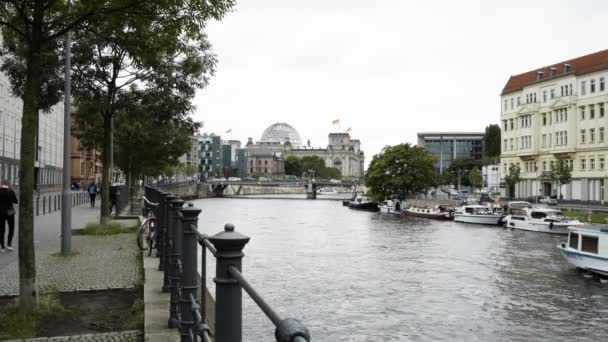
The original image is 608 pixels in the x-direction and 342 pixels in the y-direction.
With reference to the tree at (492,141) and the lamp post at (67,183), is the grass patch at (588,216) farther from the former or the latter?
the tree at (492,141)

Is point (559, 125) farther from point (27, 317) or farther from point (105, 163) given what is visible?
point (27, 317)

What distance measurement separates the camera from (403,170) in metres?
103

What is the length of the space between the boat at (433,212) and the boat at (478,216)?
14.0 feet

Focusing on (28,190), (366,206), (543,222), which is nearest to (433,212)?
(366,206)

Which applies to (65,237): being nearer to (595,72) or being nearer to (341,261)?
(341,261)

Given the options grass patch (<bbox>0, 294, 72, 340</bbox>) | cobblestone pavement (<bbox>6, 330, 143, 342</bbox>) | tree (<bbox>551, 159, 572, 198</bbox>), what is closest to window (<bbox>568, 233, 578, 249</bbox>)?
grass patch (<bbox>0, 294, 72, 340</bbox>)

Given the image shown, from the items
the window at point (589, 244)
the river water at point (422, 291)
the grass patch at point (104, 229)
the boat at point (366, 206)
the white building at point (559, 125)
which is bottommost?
the river water at point (422, 291)

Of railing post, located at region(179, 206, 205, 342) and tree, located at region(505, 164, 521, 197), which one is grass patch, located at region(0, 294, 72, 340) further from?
tree, located at region(505, 164, 521, 197)

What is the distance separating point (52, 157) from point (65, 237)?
287ft

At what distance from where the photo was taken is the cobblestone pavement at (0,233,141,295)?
13.4 metres

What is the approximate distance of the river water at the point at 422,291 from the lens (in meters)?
20.1

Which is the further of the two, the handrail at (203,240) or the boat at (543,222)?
the boat at (543,222)

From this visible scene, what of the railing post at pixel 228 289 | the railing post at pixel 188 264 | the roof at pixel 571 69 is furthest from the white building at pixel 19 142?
the roof at pixel 571 69

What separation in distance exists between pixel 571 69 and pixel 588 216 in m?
31.0
